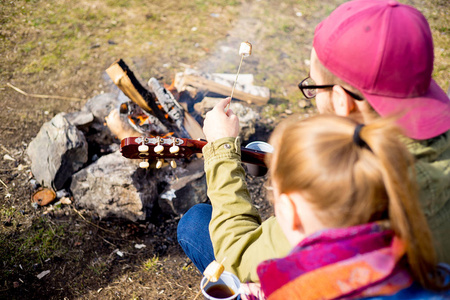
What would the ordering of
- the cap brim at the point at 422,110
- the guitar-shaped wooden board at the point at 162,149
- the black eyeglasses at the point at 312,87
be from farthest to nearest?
1. the guitar-shaped wooden board at the point at 162,149
2. the black eyeglasses at the point at 312,87
3. the cap brim at the point at 422,110

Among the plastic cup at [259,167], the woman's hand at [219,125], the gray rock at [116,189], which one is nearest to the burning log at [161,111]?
the gray rock at [116,189]

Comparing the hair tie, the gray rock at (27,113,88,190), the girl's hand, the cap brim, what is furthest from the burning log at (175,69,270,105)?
the hair tie

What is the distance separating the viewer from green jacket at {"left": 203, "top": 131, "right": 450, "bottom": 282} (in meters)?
1.29

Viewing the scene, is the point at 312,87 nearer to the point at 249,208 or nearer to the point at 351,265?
the point at 249,208

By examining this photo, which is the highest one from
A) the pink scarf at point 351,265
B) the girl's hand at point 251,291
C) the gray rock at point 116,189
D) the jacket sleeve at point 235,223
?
the pink scarf at point 351,265

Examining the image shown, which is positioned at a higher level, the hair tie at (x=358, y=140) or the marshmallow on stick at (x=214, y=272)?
the hair tie at (x=358, y=140)

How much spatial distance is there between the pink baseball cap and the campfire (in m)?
1.55

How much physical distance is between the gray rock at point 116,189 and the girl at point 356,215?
2.14 m

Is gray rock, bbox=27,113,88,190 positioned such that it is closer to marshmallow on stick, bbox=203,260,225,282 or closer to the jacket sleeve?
the jacket sleeve

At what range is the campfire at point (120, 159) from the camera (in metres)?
3.10

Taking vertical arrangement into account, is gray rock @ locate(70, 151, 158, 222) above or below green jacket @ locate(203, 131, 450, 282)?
below

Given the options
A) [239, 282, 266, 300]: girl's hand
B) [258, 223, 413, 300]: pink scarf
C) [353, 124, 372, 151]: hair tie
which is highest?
[353, 124, 372, 151]: hair tie

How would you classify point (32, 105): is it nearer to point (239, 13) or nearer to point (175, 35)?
point (175, 35)

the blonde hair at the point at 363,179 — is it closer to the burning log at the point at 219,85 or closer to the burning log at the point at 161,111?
the burning log at the point at 161,111
